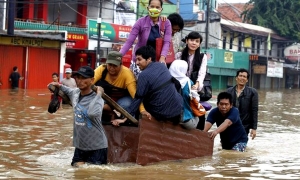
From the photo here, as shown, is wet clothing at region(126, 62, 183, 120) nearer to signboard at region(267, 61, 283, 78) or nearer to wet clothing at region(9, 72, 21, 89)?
wet clothing at region(9, 72, 21, 89)

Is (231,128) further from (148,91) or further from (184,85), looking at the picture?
(148,91)

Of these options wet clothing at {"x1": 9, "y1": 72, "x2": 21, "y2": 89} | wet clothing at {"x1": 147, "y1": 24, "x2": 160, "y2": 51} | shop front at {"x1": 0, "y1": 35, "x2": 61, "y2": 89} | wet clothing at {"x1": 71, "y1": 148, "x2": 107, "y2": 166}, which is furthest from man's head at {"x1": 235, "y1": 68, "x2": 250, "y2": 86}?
shop front at {"x1": 0, "y1": 35, "x2": 61, "y2": 89}

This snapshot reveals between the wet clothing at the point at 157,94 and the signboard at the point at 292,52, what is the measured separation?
5419cm

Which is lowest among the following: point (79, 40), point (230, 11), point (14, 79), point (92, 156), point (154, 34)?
point (92, 156)

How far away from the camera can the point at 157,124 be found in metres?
8.12

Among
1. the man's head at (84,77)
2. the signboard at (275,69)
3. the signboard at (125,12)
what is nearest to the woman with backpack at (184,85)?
the man's head at (84,77)

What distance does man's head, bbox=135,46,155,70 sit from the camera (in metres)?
7.98

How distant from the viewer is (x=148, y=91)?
790 centimetres

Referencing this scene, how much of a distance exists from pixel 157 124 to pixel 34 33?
26.3m

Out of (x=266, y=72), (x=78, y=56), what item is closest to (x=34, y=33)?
(x=78, y=56)

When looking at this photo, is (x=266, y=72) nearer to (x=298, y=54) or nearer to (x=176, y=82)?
(x=298, y=54)

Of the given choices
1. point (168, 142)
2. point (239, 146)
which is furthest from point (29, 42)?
point (168, 142)

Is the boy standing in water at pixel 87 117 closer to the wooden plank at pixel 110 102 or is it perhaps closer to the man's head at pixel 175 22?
the wooden plank at pixel 110 102

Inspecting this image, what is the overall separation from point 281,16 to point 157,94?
184 feet
